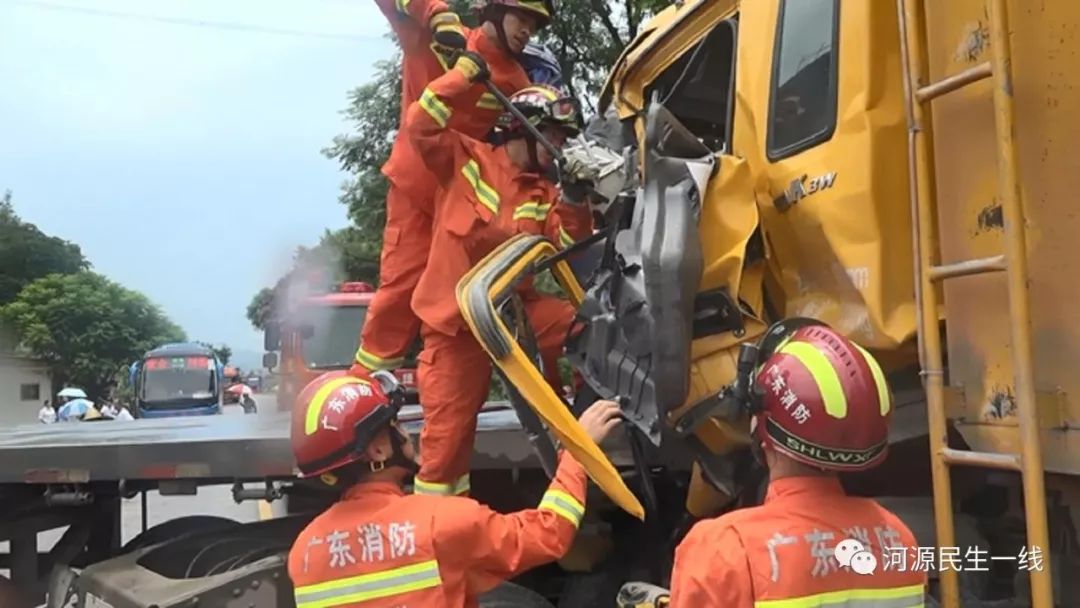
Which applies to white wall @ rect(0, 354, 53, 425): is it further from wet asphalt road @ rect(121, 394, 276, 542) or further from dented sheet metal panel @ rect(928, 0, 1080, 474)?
dented sheet metal panel @ rect(928, 0, 1080, 474)

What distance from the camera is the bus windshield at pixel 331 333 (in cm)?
1166

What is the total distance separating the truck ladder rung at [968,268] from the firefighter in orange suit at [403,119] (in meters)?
1.91

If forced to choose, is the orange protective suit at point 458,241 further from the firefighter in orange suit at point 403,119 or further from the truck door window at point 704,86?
the truck door window at point 704,86

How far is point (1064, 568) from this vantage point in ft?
7.97

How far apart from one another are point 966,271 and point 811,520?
24.5 inches

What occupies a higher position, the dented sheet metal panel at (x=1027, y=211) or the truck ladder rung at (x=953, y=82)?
the truck ladder rung at (x=953, y=82)

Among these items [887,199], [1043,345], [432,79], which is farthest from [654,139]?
[432,79]

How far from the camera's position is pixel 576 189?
3410 millimetres

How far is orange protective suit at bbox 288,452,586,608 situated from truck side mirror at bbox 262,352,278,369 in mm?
10434

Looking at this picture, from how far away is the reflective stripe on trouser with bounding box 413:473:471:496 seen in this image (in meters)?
3.42

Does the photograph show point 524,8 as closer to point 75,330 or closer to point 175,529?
point 175,529

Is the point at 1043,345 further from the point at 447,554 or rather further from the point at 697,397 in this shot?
the point at 447,554

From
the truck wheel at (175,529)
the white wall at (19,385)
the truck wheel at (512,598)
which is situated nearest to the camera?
the truck wheel at (512,598)

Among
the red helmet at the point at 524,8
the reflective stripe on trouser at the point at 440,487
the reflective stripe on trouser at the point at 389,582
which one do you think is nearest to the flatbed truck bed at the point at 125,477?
the reflective stripe on trouser at the point at 440,487
